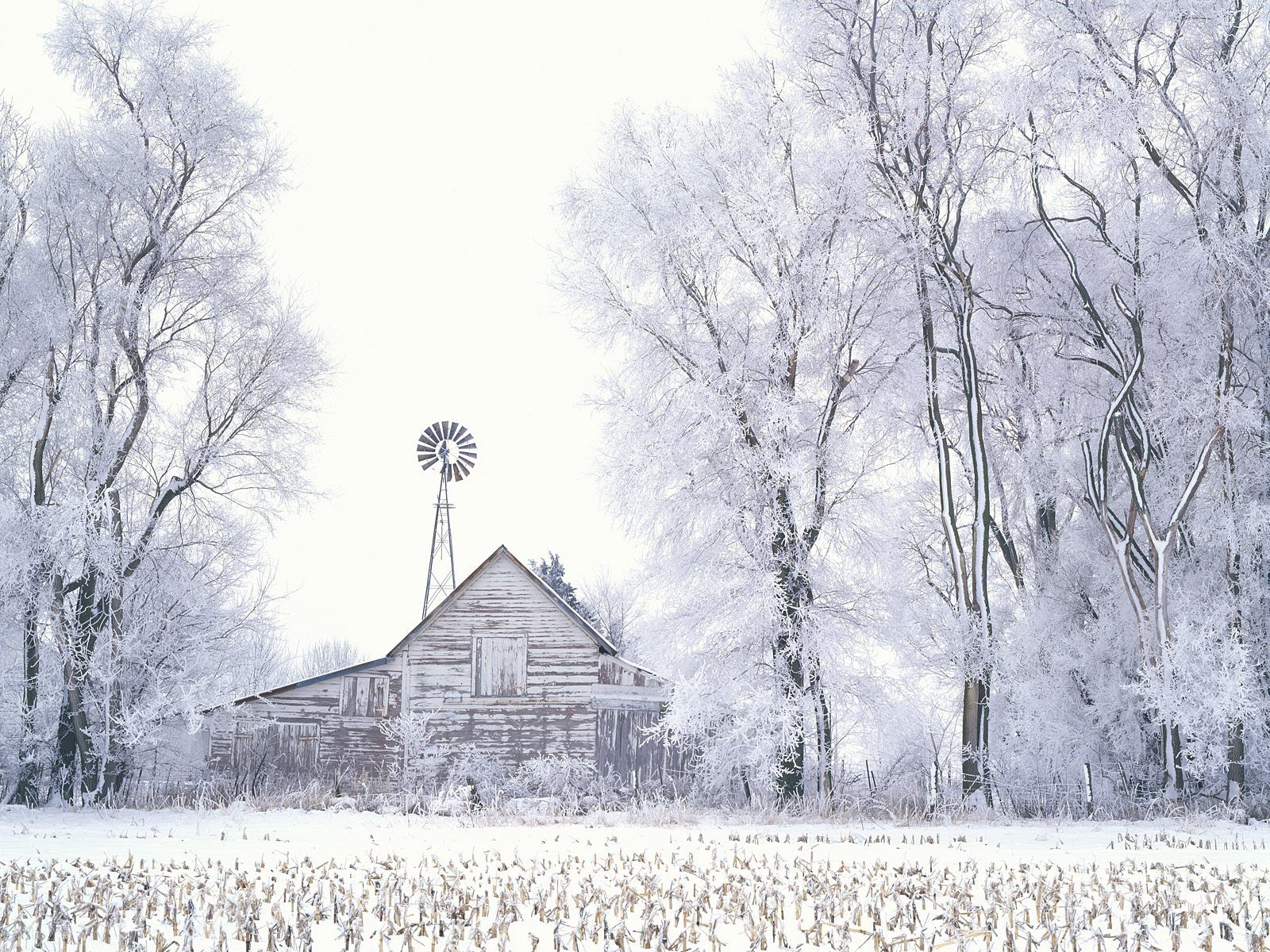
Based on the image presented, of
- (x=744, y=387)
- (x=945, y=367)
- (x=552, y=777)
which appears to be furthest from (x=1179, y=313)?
(x=552, y=777)

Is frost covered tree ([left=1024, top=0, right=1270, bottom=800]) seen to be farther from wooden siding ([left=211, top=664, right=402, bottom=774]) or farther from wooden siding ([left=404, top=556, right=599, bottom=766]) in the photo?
wooden siding ([left=211, top=664, right=402, bottom=774])

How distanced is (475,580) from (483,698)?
2.80 meters

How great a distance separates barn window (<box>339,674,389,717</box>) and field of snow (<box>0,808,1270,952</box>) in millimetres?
13822

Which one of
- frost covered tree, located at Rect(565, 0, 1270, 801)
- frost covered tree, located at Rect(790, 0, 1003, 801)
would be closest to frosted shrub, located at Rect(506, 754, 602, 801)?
frost covered tree, located at Rect(565, 0, 1270, 801)

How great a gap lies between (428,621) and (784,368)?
38.1 feet

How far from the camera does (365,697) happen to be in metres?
26.0

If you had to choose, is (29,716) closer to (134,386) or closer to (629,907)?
(134,386)

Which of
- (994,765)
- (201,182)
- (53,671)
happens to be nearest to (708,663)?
(994,765)

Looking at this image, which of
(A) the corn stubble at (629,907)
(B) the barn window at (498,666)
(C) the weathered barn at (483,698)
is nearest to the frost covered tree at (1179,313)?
(A) the corn stubble at (629,907)

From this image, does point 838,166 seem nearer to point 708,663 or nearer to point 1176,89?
point 1176,89

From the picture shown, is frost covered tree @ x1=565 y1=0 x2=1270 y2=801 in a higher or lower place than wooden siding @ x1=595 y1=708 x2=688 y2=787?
higher

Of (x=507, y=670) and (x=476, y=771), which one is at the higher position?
(x=507, y=670)

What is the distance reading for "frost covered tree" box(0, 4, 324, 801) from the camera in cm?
1891

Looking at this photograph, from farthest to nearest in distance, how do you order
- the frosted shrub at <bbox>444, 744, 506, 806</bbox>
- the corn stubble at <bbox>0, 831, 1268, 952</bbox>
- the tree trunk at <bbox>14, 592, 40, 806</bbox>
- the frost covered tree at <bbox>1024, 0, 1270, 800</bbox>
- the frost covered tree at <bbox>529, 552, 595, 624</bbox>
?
the frost covered tree at <bbox>529, 552, 595, 624</bbox>, the frosted shrub at <bbox>444, 744, 506, 806</bbox>, the tree trunk at <bbox>14, 592, 40, 806</bbox>, the frost covered tree at <bbox>1024, 0, 1270, 800</bbox>, the corn stubble at <bbox>0, 831, 1268, 952</bbox>
